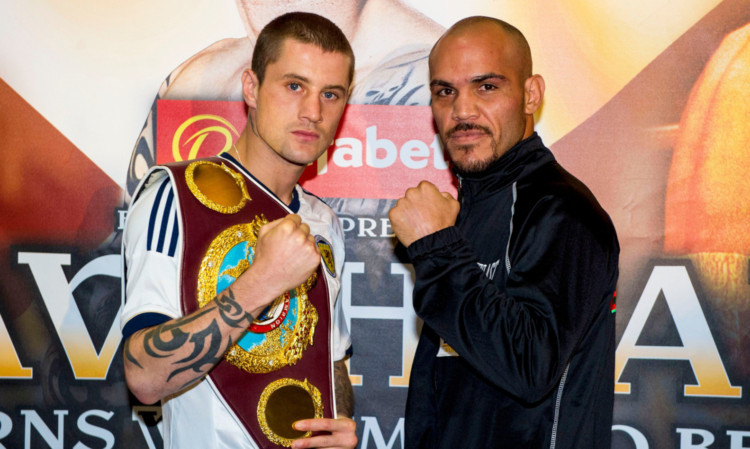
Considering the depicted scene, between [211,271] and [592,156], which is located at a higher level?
[592,156]

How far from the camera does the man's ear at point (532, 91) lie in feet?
5.42

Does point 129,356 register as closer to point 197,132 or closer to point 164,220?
point 164,220

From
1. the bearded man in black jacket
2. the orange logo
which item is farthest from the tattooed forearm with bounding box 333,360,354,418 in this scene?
the orange logo

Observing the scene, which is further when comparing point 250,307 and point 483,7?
point 483,7

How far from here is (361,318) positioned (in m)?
2.30

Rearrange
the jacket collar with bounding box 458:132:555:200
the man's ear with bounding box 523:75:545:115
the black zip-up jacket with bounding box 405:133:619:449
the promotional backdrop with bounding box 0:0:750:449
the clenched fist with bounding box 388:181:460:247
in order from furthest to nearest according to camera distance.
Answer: the promotional backdrop with bounding box 0:0:750:449
the man's ear with bounding box 523:75:545:115
the jacket collar with bounding box 458:132:555:200
the clenched fist with bounding box 388:181:460:247
the black zip-up jacket with bounding box 405:133:619:449

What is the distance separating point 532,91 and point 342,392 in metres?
1.00

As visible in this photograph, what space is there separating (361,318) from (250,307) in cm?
105

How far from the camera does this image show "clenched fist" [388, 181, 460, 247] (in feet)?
4.41

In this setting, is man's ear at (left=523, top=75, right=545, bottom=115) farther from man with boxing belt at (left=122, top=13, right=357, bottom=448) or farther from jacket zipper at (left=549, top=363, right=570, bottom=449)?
jacket zipper at (left=549, top=363, right=570, bottom=449)

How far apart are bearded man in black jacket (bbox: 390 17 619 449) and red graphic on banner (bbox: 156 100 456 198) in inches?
23.3

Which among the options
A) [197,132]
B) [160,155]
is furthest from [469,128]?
[160,155]

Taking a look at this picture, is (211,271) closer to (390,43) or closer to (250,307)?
(250,307)

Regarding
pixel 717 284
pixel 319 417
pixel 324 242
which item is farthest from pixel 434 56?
pixel 717 284
